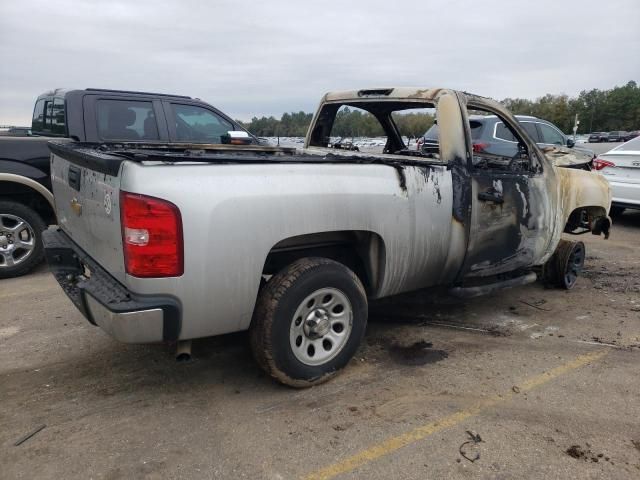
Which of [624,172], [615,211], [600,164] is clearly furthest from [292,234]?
[615,211]

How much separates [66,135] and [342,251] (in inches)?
151

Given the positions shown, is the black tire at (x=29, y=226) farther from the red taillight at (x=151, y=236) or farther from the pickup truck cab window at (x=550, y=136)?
the pickup truck cab window at (x=550, y=136)

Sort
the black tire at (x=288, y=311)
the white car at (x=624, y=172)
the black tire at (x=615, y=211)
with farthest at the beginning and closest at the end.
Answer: the black tire at (x=615, y=211) < the white car at (x=624, y=172) < the black tire at (x=288, y=311)

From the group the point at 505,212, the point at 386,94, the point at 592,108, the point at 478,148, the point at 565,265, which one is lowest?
the point at 565,265

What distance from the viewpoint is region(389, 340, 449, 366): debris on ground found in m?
3.63

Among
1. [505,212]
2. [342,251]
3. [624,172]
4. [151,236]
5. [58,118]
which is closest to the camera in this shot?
[151,236]

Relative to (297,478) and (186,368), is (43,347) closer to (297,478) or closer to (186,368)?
(186,368)

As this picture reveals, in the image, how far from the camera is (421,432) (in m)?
2.77

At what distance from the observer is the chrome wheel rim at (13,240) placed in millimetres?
5461

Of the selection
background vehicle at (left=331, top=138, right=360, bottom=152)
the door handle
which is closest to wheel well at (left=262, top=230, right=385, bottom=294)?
the door handle

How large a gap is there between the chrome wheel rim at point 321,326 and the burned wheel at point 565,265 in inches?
Answer: 117

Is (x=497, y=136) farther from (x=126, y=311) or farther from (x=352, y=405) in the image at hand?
(x=126, y=311)

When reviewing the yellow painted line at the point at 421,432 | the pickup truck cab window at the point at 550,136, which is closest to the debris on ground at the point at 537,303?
the yellow painted line at the point at 421,432

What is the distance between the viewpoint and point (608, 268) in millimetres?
6207
